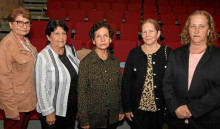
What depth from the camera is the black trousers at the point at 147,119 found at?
5.10 feet

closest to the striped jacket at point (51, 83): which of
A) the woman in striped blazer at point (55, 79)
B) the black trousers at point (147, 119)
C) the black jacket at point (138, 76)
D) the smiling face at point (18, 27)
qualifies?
the woman in striped blazer at point (55, 79)

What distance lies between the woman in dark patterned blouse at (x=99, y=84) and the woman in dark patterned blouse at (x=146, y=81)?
121 millimetres

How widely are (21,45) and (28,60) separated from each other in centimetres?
16

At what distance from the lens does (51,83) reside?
54.8 inches

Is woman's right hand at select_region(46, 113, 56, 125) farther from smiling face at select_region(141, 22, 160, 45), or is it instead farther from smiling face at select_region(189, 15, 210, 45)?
smiling face at select_region(189, 15, 210, 45)

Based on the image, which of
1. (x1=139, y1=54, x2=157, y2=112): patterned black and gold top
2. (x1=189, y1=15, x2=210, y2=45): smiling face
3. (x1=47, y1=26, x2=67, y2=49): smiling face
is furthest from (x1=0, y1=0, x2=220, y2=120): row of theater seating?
(x1=189, y1=15, x2=210, y2=45): smiling face

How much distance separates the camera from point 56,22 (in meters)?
1.43

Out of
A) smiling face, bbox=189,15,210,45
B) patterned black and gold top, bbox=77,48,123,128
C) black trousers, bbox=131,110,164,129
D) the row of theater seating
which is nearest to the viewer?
smiling face, bbox=189,15,210,45

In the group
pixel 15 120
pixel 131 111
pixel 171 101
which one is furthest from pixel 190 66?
pixel 15 120

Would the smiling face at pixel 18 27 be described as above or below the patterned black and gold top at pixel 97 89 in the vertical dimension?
above

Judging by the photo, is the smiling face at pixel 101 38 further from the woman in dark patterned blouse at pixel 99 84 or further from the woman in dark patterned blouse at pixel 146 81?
the woman in dark patterned blouse at pixel 146 81

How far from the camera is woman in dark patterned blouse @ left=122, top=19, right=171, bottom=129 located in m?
1.48

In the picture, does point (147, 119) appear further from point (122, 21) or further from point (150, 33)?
point (122, 21)

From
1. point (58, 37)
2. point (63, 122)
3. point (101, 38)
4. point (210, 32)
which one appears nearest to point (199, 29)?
point (210, 32)
